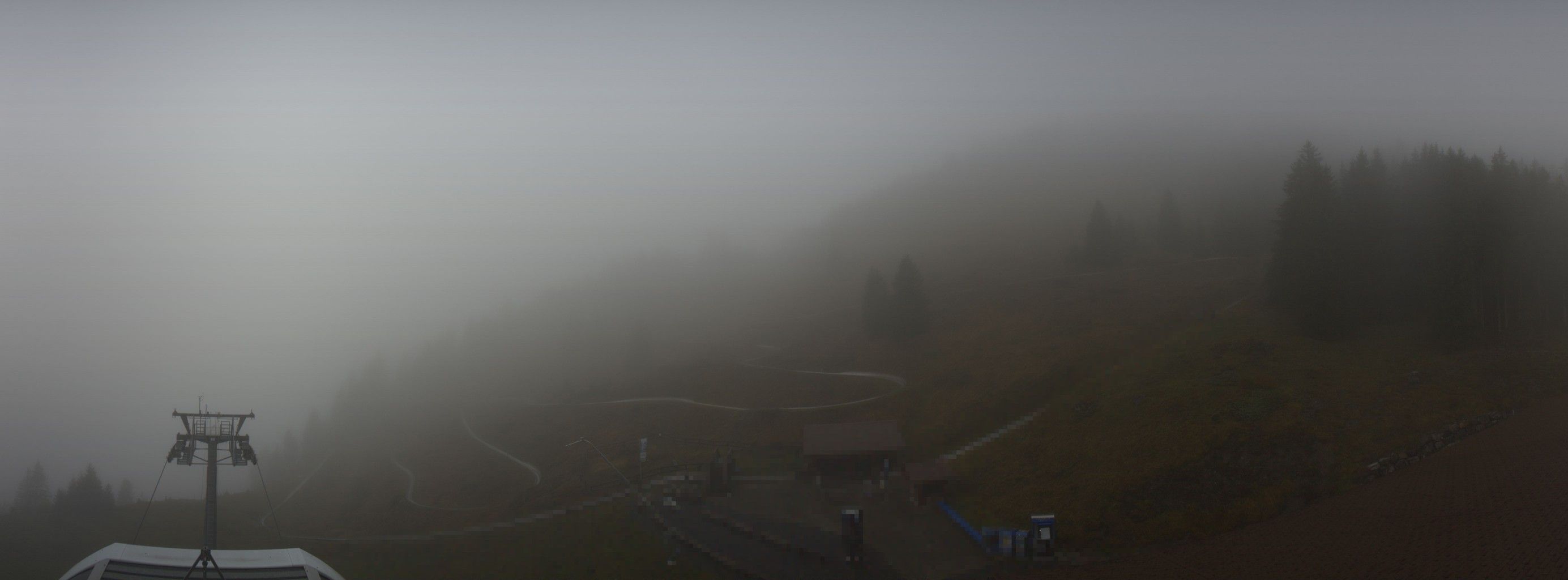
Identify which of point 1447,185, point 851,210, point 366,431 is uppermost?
point 851,210

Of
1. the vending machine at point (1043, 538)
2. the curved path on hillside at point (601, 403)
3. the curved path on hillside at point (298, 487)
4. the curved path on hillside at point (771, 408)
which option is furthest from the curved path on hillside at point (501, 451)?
the vending machine at point (1043, 538)

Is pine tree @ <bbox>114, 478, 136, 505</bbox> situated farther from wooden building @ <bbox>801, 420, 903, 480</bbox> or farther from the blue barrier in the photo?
the blue barrier

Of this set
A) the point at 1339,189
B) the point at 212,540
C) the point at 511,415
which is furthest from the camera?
the point at 511,415

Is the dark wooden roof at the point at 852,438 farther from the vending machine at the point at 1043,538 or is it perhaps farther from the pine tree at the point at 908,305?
the pine tree at the point at 908,305

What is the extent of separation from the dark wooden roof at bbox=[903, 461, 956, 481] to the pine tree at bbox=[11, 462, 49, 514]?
71347mm

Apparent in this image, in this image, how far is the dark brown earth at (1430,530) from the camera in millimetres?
21078

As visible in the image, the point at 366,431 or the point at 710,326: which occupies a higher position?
the point at 710,326

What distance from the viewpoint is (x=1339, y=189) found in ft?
186

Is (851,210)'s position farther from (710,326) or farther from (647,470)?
(647,470)

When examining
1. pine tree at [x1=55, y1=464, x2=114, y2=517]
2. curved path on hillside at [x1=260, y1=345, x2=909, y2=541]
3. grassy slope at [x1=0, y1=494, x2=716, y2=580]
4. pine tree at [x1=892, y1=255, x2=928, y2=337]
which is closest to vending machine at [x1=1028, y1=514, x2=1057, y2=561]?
grassy slope at [x1=0, y1=494, x2=716, y2=580]

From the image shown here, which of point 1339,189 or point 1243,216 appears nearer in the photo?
point 1339,189

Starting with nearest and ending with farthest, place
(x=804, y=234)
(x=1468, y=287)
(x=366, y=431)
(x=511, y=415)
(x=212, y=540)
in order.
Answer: (x=212, y=540)
(x=1468, y=287)
(x=511, y=415)
(x=366, y=431)
(x=804, y=234)

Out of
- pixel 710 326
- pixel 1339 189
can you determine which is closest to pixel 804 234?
pixel 710 326

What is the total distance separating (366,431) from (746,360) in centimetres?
4528
